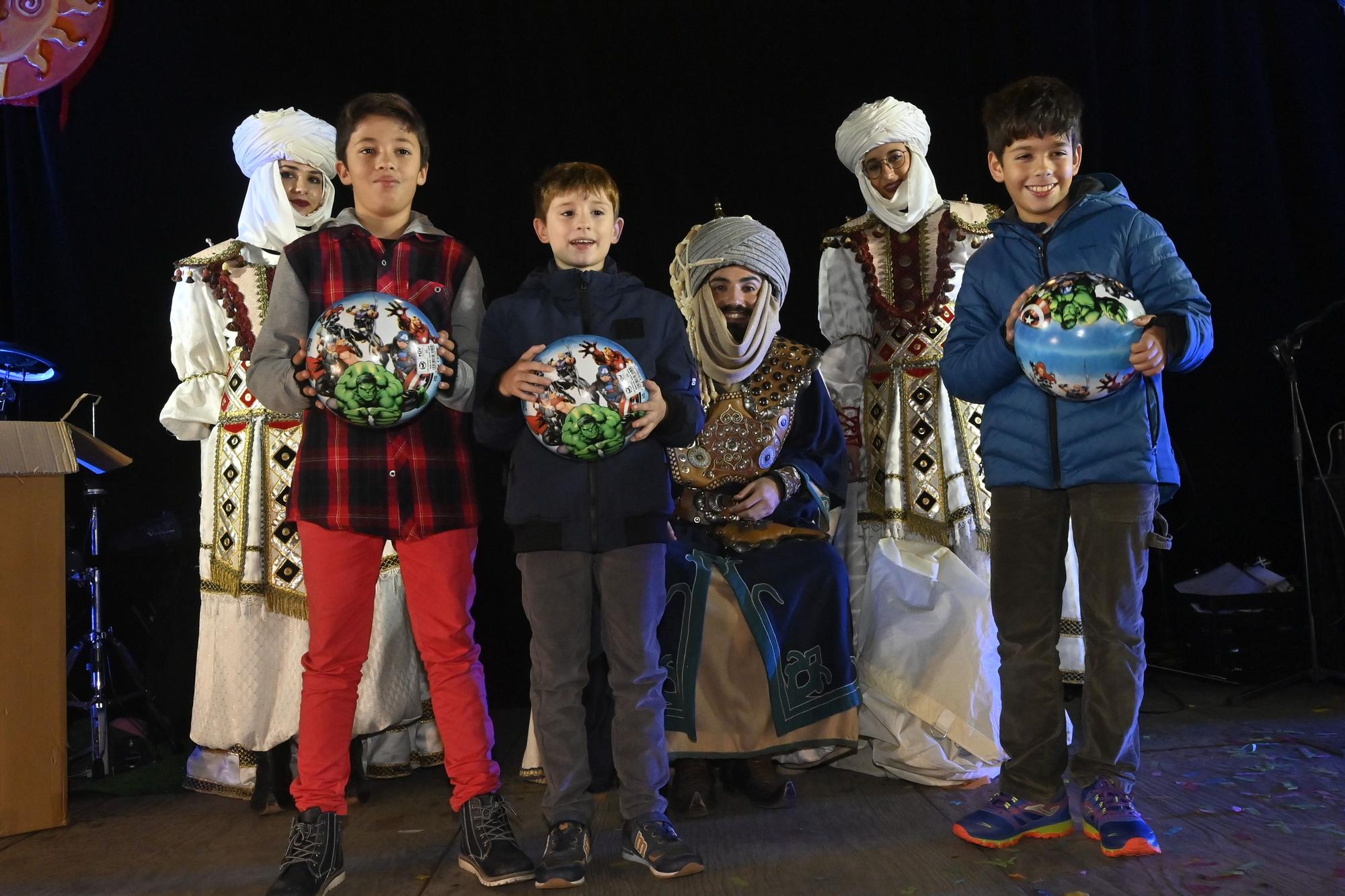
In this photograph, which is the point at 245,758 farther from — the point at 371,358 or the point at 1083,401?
the point at 1083,401

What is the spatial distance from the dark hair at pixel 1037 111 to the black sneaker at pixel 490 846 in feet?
5.83

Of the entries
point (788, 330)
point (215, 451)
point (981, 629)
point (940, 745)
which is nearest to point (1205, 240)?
point (788, 330)

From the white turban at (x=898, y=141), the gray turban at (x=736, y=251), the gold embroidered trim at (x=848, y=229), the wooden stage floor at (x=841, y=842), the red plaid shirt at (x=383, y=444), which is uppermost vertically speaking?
the white turban at (x=898, y=141)

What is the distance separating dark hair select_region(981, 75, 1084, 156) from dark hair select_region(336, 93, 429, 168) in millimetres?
1248

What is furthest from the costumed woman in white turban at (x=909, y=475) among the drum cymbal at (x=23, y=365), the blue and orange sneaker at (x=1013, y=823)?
the drum cymbal at (x=23, y=365)

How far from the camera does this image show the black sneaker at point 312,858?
6.69ft

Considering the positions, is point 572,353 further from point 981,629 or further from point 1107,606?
point 981,629

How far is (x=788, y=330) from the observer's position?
4.17m

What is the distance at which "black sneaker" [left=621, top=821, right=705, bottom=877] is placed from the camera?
6.87 ft

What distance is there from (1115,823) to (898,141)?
2.01m

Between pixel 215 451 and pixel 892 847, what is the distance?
217cm

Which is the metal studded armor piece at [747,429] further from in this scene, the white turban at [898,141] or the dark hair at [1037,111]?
the dark hair at [1037,111]

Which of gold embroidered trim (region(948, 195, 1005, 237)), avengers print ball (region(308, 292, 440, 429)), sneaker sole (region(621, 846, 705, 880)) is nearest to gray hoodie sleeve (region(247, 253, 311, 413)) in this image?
avengers print ball (region(308, 292, 440, 429))

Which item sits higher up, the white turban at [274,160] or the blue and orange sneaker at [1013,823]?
the white turban at [274,160]
